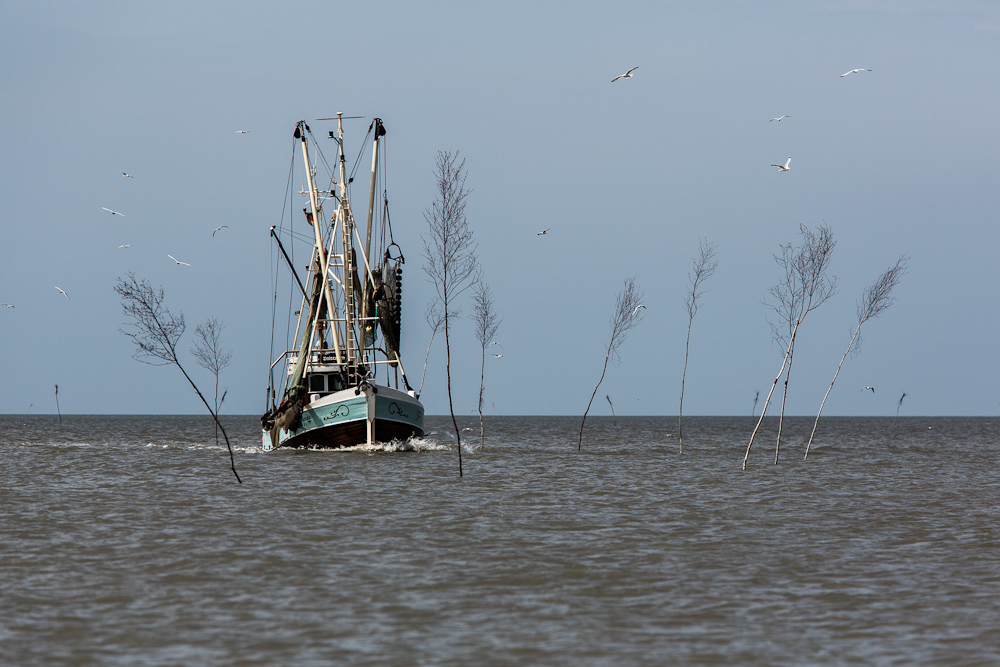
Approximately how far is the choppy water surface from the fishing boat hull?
39.4ft

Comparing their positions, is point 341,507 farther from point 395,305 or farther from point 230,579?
point 395,305

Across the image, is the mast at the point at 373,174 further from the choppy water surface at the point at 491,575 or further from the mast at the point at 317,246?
the choppy water surface at the point at 491,575

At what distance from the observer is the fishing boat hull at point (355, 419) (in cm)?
3641

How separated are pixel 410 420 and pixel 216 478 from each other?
13121mm

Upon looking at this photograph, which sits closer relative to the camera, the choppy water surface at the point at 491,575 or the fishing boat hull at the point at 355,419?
the choppy water surface at the point at 491,575

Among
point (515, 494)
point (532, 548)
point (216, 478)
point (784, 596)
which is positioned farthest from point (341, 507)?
point (784, 596)

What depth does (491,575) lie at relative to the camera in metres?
12.4

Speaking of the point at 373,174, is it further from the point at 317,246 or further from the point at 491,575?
the point at 491,575

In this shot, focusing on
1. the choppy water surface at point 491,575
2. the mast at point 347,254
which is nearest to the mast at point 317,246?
the mast at point 347,254

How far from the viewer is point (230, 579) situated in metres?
12.1

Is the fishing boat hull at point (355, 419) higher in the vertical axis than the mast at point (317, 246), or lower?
lower

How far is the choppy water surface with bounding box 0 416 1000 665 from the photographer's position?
916 centimetres

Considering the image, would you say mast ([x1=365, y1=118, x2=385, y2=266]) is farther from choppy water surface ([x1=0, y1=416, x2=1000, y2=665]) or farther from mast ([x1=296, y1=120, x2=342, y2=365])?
choppy water surface ([x1=0, y1=416, x2=1000, y2=665])

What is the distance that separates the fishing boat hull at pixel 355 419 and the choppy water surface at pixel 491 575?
12.0 metres
